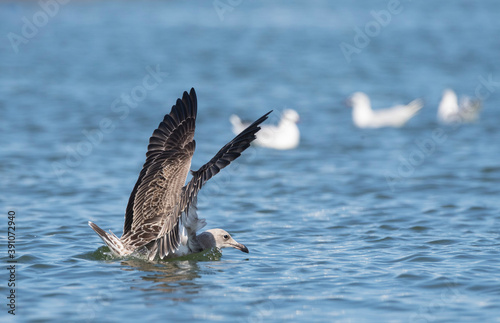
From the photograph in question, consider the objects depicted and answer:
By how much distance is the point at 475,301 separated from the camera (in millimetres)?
6582

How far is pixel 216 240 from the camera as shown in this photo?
832 centimetres

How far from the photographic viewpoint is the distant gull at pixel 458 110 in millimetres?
17000

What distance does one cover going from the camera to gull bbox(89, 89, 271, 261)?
755 centimetres

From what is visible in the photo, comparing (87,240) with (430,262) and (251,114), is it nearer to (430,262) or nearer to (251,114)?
(430,262)

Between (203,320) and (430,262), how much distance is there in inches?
110

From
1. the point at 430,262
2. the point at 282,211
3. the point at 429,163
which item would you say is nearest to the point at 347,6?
the point at 429,163

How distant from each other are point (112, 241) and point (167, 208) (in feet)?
2.25

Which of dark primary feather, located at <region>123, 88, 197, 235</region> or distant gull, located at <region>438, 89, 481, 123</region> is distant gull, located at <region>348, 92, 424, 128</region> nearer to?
distant gull, located at <region>438, 89, 481, 123</region>

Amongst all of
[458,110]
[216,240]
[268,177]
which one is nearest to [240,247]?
[216,240]

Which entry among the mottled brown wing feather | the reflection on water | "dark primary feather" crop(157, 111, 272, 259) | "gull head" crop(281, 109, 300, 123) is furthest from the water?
the mottled brown wing feather

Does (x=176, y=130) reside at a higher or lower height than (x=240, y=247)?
higher

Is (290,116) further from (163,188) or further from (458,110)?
(163,188)

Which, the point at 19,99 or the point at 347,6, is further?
the point at 347,6

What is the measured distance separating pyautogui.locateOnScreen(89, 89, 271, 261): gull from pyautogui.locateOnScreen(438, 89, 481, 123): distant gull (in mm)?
10139
